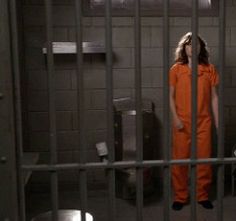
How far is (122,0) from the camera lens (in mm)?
3682

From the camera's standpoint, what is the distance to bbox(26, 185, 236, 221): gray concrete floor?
10.9ft

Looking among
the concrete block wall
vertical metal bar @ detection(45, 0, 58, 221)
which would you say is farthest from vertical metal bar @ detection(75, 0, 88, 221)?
the concrete block wall

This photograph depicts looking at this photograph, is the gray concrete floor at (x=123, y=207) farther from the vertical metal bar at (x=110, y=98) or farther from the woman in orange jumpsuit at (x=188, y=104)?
the vertical metal bar at (x=110, y=98)

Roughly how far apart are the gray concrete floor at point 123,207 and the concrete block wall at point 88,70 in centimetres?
18

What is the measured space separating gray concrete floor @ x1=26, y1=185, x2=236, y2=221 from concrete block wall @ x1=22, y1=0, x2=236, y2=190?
0.59 feet

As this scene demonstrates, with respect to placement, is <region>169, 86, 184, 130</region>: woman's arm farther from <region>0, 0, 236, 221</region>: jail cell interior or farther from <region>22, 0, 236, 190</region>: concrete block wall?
<region>22, 0, 236, 190</region>: concrete block wall

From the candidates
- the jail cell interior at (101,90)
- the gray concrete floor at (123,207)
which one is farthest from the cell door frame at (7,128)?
the jail cell interior at (101,90)

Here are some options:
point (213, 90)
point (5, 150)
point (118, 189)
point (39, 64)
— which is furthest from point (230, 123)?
point (5, 150)

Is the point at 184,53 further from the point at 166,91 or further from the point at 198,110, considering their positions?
the point at 166,91

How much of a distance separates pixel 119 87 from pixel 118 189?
94 cm

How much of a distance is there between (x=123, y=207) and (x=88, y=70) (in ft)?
4.15

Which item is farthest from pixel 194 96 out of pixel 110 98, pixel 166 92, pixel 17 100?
pixel 17 100

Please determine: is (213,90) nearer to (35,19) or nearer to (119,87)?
(119,87)

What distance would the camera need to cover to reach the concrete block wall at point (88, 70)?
12.2ft
